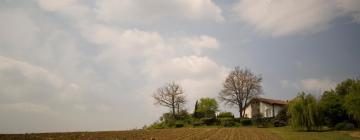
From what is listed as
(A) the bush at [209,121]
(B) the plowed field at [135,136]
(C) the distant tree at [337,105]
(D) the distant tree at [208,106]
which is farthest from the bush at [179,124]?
(B) the plowed field at [135,136]

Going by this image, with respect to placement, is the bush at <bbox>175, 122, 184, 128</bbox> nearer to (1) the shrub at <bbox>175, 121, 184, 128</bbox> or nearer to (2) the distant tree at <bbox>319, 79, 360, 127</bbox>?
(1) the shrub at <bbox>175, 121, 184, 128</bbox>

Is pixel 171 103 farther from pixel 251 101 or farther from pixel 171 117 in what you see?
pixel 251 101

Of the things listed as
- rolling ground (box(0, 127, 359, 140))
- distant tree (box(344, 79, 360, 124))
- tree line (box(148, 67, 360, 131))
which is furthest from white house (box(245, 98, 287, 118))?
rolling ground (box(0, 127, 359, 140))

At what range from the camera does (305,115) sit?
1831 inches

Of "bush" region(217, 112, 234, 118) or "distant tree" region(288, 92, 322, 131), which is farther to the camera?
"bush" region(217, 112, 234, 118)

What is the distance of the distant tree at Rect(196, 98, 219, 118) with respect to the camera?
8100 cm

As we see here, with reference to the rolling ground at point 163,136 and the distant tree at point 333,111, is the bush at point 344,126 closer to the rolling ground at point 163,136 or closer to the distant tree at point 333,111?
the distant tree at point 333,111

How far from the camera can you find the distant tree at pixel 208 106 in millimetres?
81000

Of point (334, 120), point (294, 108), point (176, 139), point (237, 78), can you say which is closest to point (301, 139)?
point (176, 139)

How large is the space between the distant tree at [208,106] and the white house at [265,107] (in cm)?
901

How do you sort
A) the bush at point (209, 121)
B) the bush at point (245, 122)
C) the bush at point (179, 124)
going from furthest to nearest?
the bush at point (209, 121)
the bush at point (245, 122)
the bush at point (179, 124)

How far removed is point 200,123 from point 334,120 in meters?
25.4

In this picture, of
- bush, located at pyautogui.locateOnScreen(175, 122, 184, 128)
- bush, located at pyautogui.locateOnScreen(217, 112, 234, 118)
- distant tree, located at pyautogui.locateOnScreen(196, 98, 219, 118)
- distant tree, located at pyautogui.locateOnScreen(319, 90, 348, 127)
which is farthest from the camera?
distant tree, located at pyautogui.locateOnScreen(196, 98, 219, 118)

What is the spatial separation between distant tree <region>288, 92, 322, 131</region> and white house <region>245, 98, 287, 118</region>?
82.7 ft
